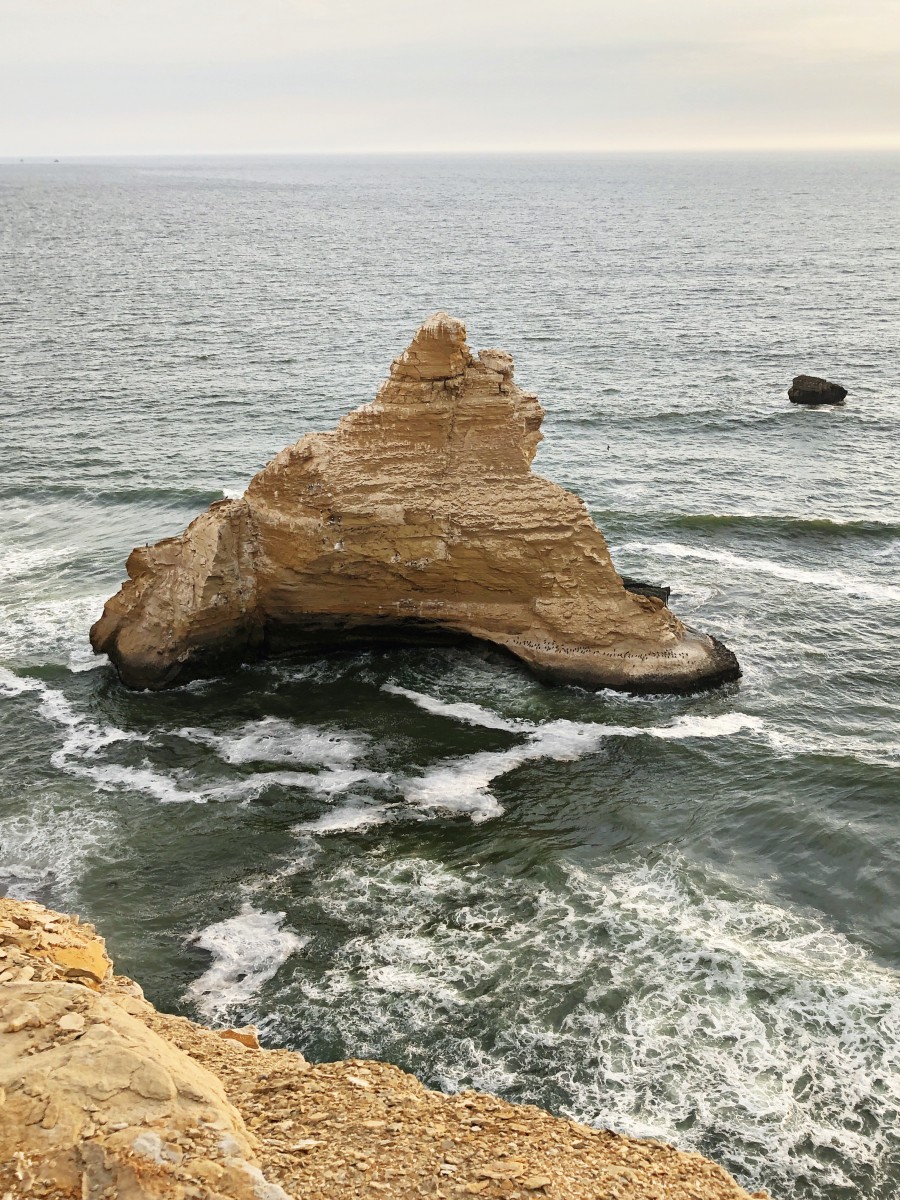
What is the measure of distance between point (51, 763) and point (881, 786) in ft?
66.4

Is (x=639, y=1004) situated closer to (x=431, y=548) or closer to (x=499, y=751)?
(x=499, y=751)

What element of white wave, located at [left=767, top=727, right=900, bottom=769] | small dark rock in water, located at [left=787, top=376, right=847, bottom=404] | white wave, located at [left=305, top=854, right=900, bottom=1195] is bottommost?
white wave, located at [left=305, top=854, right=900, bottom=1195]

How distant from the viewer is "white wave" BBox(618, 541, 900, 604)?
3462 centimetres

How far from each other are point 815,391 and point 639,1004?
40584mm

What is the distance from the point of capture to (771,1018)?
60.2ft

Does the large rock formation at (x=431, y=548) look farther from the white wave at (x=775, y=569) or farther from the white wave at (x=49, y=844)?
the white wave at (x=775, y=569)

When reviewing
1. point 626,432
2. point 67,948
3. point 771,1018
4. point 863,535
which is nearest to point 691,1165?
point 771,1018

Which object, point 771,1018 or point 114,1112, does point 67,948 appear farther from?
point 771,1018

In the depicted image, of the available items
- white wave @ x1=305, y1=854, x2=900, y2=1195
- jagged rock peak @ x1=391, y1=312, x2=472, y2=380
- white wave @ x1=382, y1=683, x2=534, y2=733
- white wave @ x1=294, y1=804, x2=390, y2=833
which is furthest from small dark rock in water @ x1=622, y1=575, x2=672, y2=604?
white wave @ x1=294, y1=804, x2=390, y2=833

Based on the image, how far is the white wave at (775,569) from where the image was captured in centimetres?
3462

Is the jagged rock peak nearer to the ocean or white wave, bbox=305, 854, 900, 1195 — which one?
the ocean

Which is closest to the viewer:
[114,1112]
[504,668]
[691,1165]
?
[114,1112]

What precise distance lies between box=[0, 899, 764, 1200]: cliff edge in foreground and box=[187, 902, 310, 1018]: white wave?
2.70m

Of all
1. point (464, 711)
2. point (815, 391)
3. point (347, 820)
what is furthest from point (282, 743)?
point (815, 391)
